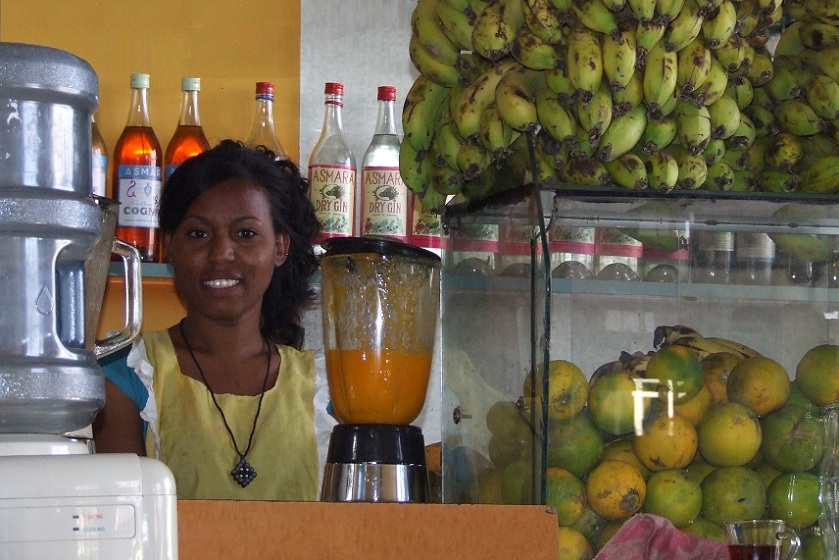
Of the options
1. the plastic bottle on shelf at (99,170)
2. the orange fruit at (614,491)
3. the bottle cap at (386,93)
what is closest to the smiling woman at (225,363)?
the plastic bottle on shelf at (99,170)

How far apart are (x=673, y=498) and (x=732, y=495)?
54 millimetres

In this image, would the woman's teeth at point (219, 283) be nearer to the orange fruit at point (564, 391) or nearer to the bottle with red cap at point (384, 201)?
the bottle with red cap at point (384, 201)

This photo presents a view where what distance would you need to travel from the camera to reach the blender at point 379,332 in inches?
44.4

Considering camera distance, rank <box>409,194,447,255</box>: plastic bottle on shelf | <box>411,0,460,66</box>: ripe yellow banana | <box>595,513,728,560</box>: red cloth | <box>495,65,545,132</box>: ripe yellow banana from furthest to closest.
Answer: <box>409,194,447,255</box>: plastic bottle on shelf
<box>411,0,460,66</box>: ripe yellow banana
<box>495,65,545,132</box>: ripe yellow banana
<box>595,513,728,560</box>: red cloth

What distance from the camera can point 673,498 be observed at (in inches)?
40.3

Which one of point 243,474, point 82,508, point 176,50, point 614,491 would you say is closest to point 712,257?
point 614,491

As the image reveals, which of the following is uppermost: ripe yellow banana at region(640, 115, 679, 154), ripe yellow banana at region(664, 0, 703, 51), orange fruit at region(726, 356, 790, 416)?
ripe yellow banana at region(664, 0, 703, 51)

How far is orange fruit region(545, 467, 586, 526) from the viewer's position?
1.02 metres

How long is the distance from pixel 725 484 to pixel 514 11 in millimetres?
500

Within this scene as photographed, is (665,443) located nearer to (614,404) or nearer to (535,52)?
(614,404)

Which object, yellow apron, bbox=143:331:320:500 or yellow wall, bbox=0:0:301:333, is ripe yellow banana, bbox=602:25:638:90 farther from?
yellow wall, bbox=0:0:301:333

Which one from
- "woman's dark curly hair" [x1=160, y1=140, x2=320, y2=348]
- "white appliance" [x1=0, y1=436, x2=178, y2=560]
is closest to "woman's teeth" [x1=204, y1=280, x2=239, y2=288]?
"woman's dark curly hair" [x1=160, y1=140, x2=320, y2=348]

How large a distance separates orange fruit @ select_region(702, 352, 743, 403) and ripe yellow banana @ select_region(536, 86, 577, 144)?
0.25 meters

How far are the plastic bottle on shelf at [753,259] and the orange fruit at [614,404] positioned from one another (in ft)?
0.52
